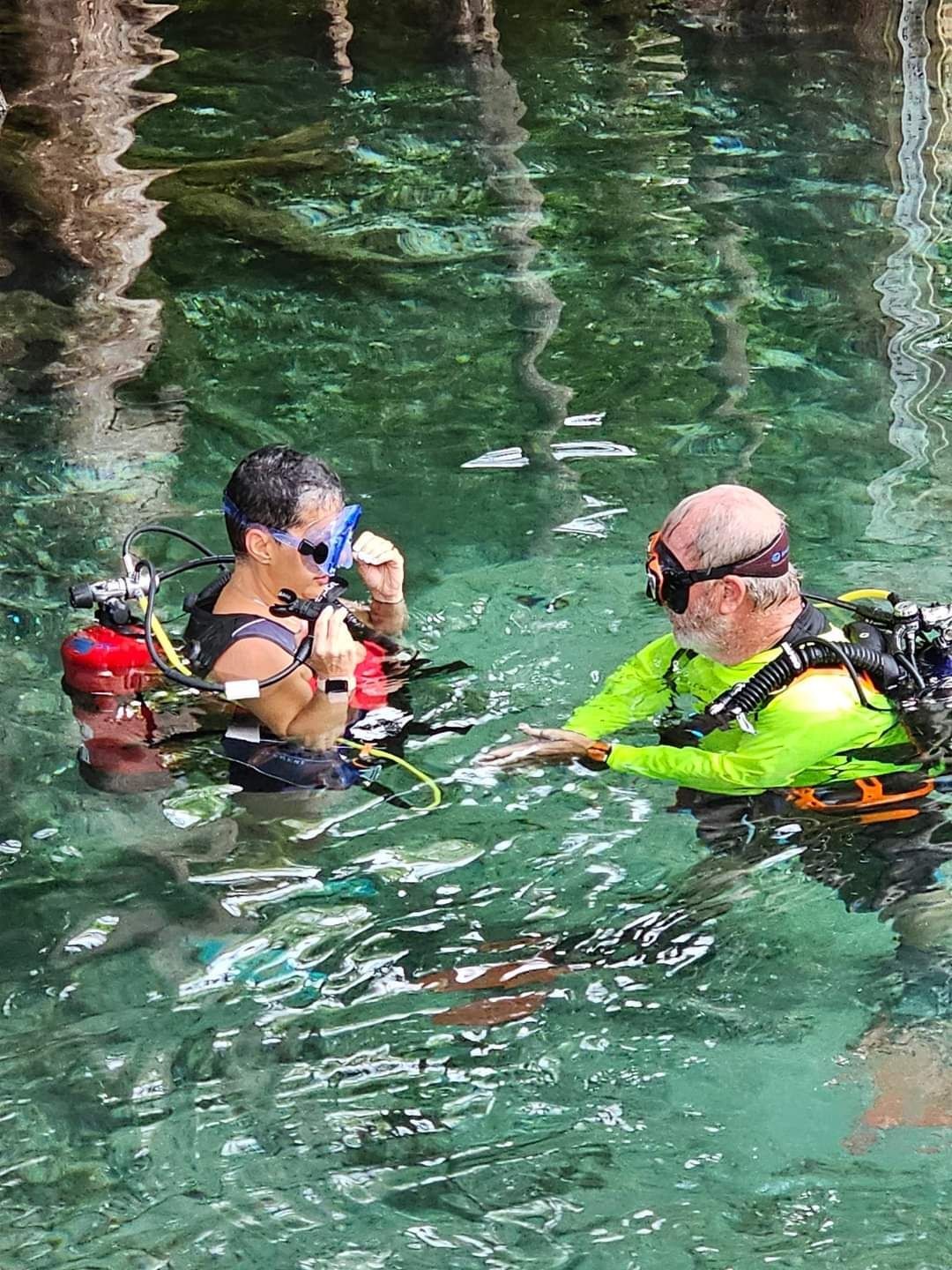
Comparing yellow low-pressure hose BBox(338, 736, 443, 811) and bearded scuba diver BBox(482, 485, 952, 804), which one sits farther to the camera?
yellow low-pressure hose BBox(338, 736, 443, 811)

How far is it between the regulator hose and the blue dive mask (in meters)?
1.22

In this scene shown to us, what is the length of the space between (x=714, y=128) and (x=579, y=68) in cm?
161

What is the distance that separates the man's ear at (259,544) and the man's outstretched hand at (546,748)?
907mm

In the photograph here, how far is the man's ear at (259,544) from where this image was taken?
15.1ft

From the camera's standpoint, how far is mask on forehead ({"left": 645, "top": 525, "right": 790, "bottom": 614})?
4.13 metres

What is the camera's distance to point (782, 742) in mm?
4125

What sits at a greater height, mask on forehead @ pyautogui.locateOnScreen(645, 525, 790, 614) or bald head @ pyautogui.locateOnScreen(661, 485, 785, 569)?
bald head @ pyautogui.locateOnScreen(661, 485, 785, 569)

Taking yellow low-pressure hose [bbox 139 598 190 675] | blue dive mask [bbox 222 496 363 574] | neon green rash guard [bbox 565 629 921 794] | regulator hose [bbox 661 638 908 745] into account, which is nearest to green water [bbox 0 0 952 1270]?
neon green rash guard [bbox 565 629 921 794]

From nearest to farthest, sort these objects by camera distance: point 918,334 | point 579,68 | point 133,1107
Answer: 1. point 133,1107
2. point 918,334
3. point 579,68

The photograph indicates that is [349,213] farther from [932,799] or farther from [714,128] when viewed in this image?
[932,799]

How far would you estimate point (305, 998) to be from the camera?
168 inches

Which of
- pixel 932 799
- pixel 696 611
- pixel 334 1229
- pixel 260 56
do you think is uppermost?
pixel 260 56

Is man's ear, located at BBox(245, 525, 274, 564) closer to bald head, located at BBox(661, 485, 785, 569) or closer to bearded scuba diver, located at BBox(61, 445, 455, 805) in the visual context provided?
bearded scuba diver, located at BBox(61, 445, 455, 805)

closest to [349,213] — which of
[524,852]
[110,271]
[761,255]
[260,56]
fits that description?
[110,271]
